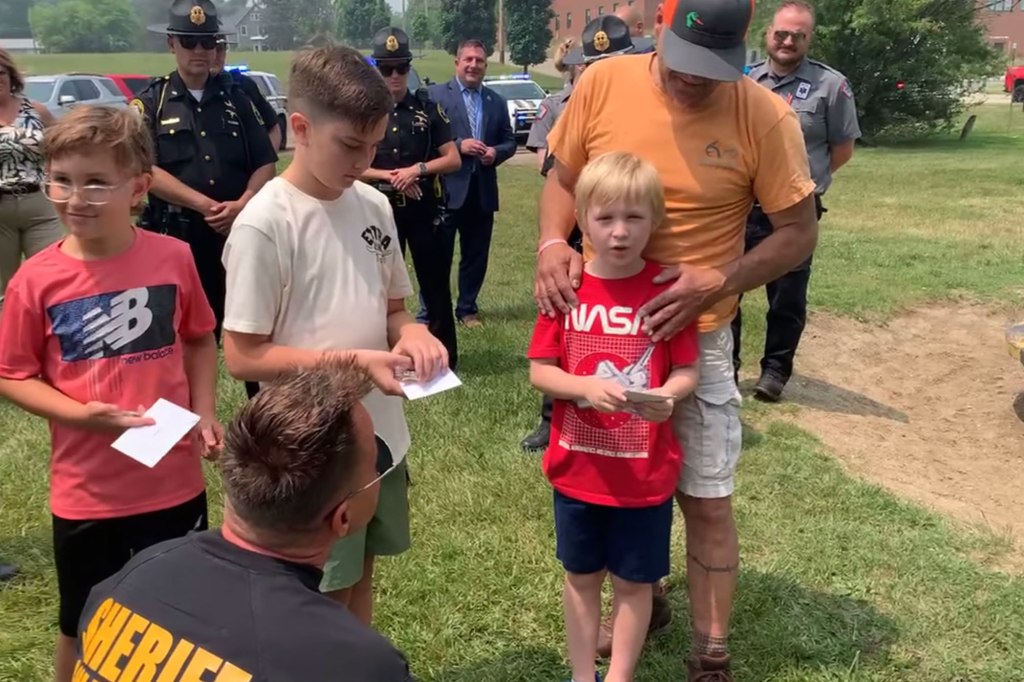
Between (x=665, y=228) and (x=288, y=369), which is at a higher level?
(x=665, y=228)

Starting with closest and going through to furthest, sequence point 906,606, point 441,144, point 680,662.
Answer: point 680,662
point 906,606
point 441,144

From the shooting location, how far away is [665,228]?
2553mm

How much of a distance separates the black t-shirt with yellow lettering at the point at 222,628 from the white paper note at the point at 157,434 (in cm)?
64

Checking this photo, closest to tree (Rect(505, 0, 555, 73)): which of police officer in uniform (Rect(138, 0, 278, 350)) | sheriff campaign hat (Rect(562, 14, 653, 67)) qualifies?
sheriff campaign hat (Rect(562, 14, 653, 67))

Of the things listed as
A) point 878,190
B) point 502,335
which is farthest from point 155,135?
point 878,190

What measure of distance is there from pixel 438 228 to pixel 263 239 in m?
3.83

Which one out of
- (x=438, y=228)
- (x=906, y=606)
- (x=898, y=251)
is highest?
(x=438, y=228)

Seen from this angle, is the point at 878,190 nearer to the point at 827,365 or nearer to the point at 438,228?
the point at 827,365

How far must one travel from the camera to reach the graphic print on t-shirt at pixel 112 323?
220 cm

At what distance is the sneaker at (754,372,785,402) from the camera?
5477 millimetres

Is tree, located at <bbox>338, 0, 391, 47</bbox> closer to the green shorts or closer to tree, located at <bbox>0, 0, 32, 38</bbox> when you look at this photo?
tree, located at <bbox>0, 0, 32, 38</bbox>

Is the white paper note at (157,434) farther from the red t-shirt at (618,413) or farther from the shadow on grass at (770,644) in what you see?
the shadow on grass at (770,644)

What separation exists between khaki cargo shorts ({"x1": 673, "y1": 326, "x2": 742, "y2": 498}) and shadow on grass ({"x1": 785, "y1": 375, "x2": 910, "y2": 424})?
302 centimetres

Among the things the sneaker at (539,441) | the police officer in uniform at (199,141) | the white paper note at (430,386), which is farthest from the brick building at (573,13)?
the white paper note at (430,386)
